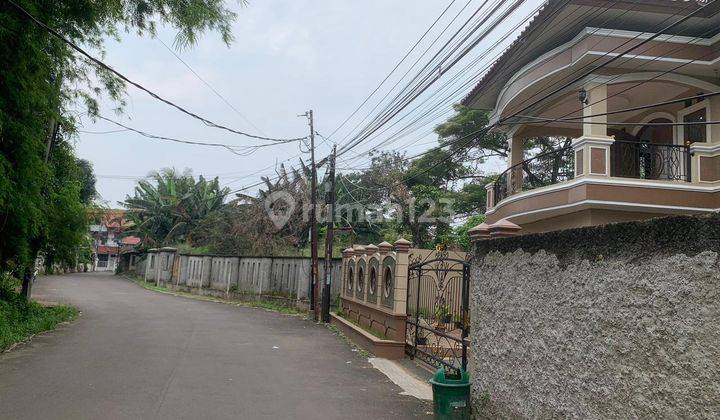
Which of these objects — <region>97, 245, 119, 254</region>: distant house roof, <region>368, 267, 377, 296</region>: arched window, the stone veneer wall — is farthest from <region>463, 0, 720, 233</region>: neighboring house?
<region>97, 245, 119, 254</region>: distant house roof

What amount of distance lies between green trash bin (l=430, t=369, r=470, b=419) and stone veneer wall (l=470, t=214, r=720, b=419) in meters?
0.21

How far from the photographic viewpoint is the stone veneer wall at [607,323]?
3559 millimetres

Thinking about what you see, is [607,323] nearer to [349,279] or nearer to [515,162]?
[515,162]

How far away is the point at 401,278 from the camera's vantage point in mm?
11508

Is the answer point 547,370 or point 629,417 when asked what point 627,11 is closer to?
point 547,370

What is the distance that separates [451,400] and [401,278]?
5.14m

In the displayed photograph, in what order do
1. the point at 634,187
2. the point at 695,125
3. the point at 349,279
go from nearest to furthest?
the point at 634,187 → the point at 695,125 → the point at 349,279

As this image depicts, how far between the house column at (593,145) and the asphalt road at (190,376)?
5.31 meters

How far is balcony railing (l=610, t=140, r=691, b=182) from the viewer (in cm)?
1122

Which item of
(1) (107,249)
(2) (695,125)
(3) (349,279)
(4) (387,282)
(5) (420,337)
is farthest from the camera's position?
(1) (107,249)

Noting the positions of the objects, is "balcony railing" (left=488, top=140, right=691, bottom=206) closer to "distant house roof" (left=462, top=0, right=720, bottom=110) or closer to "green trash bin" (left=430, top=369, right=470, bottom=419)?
"distant house roof" (left=462, top=0, right=720, bottom=110)

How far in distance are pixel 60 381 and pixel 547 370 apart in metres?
6.59

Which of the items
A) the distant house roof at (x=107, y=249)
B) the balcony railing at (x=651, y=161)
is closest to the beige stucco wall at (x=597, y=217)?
the balcony railing at (x=651, y=161)

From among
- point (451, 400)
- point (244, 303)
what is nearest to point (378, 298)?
point (451, 400)
